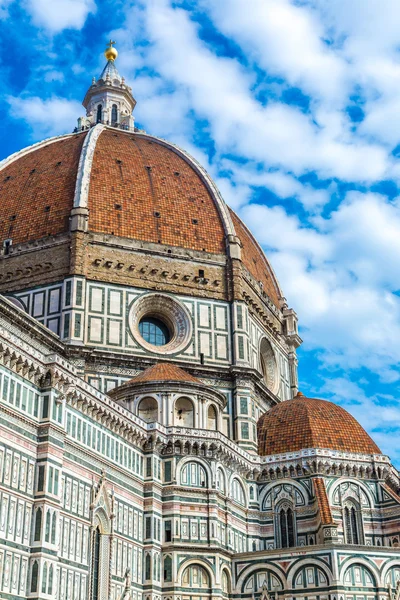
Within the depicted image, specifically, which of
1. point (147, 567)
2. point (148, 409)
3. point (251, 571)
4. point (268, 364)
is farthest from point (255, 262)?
point (147, 567)

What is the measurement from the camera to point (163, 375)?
4366 centimetres

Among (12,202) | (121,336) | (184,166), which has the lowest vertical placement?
(121,336)

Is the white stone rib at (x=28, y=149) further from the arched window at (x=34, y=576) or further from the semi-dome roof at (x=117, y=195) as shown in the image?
the arched window at (x=34, y=576)

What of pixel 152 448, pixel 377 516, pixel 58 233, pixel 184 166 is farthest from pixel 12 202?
pixel 377 516

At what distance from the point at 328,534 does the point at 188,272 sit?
17.6 meters

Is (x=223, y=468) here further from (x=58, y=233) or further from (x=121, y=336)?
(x=58, y=233)

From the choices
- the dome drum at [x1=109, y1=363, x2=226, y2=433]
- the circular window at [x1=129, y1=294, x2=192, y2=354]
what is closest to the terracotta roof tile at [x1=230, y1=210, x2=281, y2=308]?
the circular window at [x1=129, y1=294, x2=192, y2=354]

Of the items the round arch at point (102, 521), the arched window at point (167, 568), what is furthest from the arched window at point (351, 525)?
the round arch at point (102, 521)

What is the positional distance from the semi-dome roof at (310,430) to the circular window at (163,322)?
6638 mm

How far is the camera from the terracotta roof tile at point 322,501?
42406mm

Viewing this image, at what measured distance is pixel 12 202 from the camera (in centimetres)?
5397

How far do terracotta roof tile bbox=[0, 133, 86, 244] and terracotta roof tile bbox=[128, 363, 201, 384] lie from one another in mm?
11001

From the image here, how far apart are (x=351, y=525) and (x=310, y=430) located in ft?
17.7

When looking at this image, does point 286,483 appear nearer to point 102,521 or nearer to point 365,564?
point 365,564
